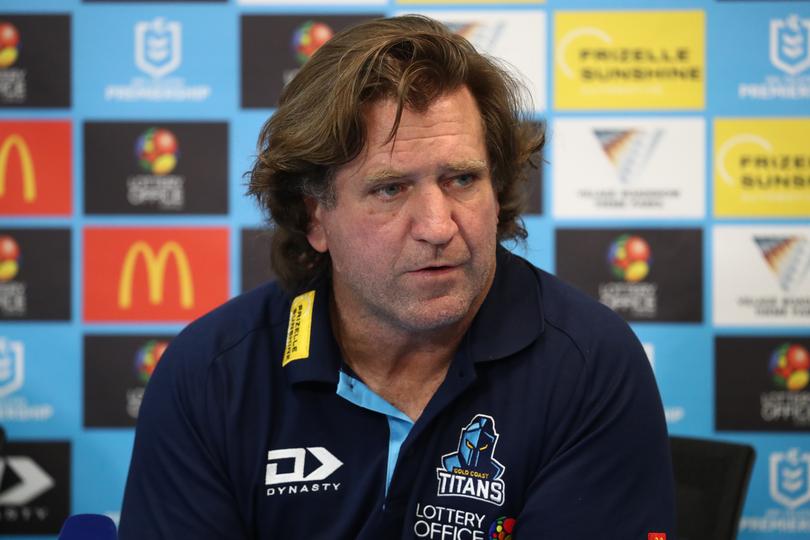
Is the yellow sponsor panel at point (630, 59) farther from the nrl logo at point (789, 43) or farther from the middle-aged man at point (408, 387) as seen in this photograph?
the middle-aged man at point (408, 387)

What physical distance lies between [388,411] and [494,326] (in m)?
0.22

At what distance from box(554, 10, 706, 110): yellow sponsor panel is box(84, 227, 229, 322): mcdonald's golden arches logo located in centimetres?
127

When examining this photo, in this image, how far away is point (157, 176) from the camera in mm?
3154

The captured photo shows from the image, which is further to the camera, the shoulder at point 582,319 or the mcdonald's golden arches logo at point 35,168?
the mcdonald's golden arches logo at point 35,168

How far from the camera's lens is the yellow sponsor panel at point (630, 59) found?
3074mm

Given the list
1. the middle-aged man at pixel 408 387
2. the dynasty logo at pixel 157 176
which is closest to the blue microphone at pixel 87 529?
the middle-aged man at pixel 408 387

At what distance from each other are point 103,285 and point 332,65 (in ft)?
6.41

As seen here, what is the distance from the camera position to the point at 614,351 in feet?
4.69

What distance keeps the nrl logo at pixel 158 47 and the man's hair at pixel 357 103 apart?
1.59 m

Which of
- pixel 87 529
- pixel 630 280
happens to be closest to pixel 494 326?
pixel 87 529

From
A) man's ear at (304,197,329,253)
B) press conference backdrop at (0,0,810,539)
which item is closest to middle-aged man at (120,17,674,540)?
man's ear at (304,197,329,253)

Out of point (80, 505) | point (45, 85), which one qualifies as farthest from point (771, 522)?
point (45, 85)

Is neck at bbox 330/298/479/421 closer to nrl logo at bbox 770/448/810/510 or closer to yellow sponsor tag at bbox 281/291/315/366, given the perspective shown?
yellow sponsor tag at bbox 281/291/315/366

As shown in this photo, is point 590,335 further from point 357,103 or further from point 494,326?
point 357,103
